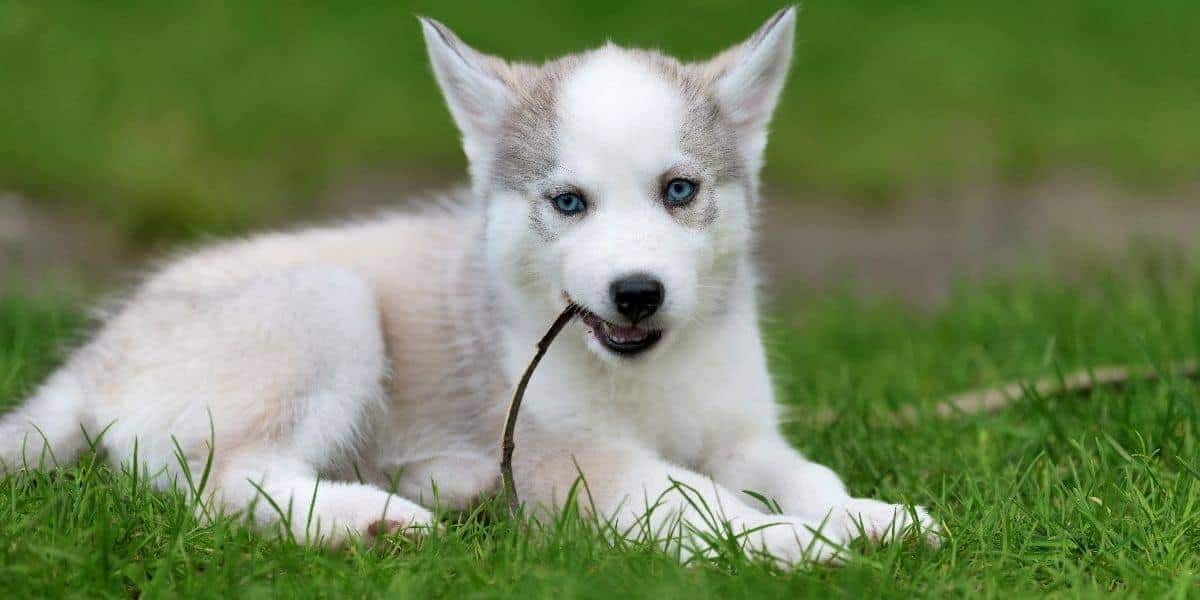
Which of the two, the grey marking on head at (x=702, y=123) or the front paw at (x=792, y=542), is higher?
the grey marking on head at (x=702, y=123)

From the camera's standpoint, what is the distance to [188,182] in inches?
336

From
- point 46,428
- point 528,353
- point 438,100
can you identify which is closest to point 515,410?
point 528,353

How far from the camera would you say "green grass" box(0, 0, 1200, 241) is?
8852 mm

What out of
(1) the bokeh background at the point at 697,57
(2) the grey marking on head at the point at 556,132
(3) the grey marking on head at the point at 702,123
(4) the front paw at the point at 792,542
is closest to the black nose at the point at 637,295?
(2) the grey marking on head at the point at 556,132

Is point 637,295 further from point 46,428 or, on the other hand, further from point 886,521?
point 46,428

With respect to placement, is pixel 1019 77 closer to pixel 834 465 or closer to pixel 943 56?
pixel 943 56

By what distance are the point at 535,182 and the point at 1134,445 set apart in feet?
6.46

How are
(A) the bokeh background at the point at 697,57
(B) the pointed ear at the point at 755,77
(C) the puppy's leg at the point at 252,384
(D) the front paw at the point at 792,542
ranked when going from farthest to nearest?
(A) the bokeh background at the point at 697,57, (B) the pointed ear at the point at 755,77, (C) the puppy's leg at the point at 252,384, (D) the front paw at the point at 792,542

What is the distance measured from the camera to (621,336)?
3578 mm

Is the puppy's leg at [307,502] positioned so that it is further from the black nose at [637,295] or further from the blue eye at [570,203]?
the blue eye at [570,203]

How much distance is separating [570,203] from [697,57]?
6.39 metres

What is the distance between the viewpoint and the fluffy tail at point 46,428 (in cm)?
384

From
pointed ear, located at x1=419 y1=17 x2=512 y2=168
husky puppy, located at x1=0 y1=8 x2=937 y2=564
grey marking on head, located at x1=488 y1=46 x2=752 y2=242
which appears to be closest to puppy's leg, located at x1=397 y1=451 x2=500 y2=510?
husky puppy, located at x1=0 y1=8 x2=937 y2=564

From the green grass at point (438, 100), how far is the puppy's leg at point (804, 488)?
490 cm
